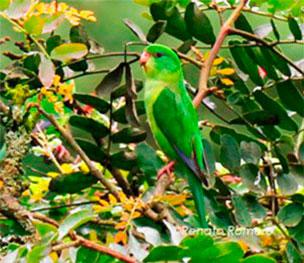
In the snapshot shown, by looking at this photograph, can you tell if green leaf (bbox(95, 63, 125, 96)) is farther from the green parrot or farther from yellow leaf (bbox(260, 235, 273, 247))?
yellow leaf (bbox(260, 235, 273, 247))

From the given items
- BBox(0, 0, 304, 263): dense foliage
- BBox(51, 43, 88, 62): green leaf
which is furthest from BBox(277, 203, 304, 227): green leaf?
BBox(51, 43, 88, 62): green leaf

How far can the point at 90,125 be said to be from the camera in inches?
29.5

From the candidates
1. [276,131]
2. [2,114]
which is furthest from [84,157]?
[276,131]

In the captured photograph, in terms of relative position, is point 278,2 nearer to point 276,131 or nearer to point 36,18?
point 276,131

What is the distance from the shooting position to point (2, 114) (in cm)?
67

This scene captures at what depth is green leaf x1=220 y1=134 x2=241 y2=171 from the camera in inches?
27.7

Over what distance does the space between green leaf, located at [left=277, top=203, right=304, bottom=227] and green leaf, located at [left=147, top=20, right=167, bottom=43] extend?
226 mm

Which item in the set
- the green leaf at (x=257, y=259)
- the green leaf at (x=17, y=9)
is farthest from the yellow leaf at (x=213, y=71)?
the green leaf at (x=257, y=259)

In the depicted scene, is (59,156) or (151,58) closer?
(151,58)

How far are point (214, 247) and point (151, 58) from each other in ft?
1.07

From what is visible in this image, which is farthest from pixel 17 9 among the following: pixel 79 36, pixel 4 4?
pixel 79 36

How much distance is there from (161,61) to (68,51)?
0.10m

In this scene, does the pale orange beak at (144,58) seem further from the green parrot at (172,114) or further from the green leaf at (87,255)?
the green leaf at (87,255)

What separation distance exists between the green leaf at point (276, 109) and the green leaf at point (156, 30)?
11cm
